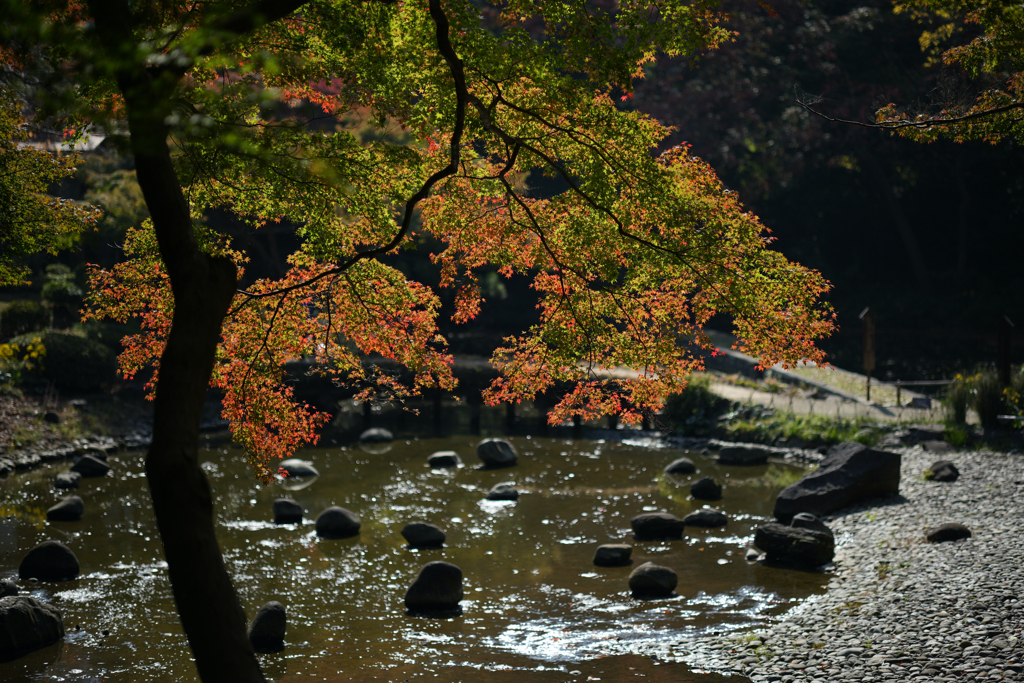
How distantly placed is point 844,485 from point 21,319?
63.3 feet

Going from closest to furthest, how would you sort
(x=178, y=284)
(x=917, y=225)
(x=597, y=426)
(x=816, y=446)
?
(x=178, y=284), (x=816, y=446), (x=597, y=426), (x=917, y=225)

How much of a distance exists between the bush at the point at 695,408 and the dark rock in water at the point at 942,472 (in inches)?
258

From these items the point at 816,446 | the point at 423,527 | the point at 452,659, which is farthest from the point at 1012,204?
the point at 452,659

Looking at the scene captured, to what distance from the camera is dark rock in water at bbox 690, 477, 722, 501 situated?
14.4 meters

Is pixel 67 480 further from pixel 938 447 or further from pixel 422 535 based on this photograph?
pixel 938 447

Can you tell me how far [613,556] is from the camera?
11.2 m

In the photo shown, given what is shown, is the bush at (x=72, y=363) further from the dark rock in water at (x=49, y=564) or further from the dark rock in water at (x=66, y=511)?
the dark rock in water at (x=49, y=564)

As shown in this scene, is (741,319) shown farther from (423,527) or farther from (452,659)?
(423,527)

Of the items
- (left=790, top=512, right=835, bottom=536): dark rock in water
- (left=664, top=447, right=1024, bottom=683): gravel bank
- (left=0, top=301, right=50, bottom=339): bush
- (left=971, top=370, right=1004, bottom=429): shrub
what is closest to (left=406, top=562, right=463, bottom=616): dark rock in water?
(left=664, top=447, right=1024, bottom=683): gravel bank

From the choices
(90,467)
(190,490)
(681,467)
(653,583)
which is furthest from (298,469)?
(190,490)

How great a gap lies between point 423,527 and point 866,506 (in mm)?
6796

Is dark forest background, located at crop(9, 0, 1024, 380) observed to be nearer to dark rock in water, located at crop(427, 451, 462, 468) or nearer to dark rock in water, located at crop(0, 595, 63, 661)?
dark rock in water, located at crop(427, 451, 462, 468)

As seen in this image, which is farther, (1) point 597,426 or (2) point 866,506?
(1) point 597,426

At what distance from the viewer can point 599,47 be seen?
7.45 meters
